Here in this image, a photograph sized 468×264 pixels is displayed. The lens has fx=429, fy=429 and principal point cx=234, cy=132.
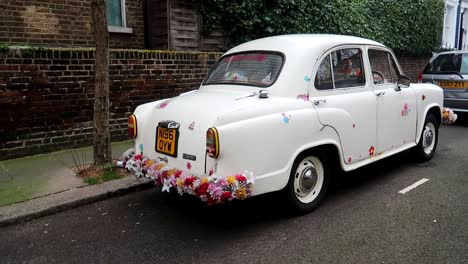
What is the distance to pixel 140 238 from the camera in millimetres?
3971

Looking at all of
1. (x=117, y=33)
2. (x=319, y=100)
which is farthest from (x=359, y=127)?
(x=117, y=33)

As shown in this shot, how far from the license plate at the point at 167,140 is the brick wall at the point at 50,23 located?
486 cm

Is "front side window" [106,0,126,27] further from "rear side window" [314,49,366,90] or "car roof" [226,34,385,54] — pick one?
"rear side window" [314,49,366,90]

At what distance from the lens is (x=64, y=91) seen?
6773mm

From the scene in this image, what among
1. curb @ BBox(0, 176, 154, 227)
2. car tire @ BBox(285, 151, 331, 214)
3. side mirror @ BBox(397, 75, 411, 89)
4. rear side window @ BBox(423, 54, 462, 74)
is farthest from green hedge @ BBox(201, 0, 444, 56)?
car tire @ BBox(285, 151, 331, 214)

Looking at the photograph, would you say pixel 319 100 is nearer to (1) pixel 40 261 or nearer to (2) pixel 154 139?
(2) pixel 154 139

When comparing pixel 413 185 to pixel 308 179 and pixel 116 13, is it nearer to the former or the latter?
pixel 308 179

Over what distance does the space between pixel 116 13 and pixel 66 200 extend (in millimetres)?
5463

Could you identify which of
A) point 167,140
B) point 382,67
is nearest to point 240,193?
point 167,140

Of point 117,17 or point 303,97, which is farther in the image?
point 117,17

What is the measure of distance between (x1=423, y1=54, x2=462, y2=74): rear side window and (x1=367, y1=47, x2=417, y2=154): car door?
4638 mm

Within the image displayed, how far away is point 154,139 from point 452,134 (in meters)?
6.95

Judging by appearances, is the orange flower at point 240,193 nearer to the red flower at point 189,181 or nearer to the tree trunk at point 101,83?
the red flower at point 189,181

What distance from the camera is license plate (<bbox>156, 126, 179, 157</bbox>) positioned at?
4.06 metres
